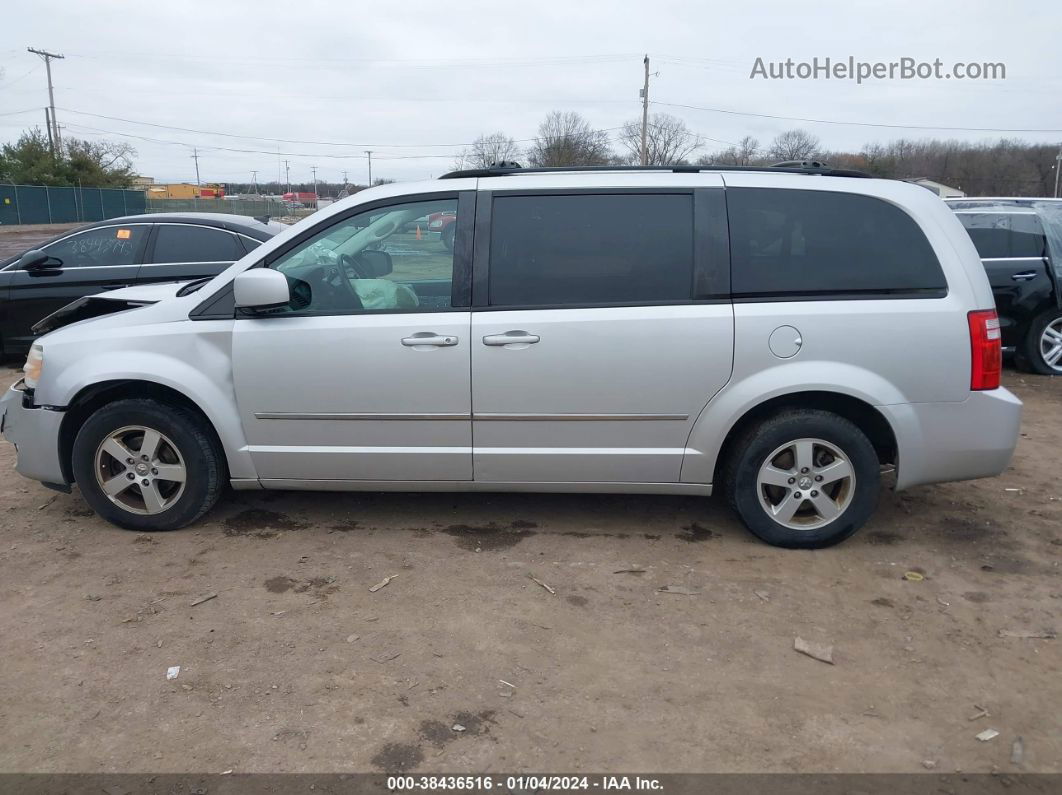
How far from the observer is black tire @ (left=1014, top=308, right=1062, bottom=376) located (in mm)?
8375

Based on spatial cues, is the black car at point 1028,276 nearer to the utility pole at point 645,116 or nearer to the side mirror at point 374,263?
the side mirror at point 374,263

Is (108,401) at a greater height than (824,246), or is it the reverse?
(824,246)

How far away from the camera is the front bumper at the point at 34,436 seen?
4480 mm

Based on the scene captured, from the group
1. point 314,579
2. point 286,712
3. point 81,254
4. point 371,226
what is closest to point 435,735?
point 286,712

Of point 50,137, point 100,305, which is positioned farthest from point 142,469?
point 50,137

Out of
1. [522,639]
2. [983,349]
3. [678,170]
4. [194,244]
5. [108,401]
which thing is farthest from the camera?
[194,244]

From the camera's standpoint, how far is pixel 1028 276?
8359mm

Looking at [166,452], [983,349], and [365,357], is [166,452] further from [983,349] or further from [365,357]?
[983,349]

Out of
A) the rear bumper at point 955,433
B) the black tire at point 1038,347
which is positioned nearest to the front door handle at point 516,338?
the rear bumper at point 955,433

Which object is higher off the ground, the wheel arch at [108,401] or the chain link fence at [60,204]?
the chain link fence at [60,204]

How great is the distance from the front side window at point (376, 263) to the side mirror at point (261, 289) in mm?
192

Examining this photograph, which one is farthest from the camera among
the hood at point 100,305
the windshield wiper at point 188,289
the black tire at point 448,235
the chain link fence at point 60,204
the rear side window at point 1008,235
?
the chain link fence at point 60,204

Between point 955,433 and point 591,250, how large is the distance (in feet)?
6.66

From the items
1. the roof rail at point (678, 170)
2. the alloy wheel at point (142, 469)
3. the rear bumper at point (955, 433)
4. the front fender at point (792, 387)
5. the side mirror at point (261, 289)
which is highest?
the roof rail at point (678, 170)
